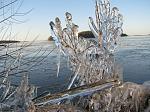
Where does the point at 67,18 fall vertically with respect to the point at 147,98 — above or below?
above

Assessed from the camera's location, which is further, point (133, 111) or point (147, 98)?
point (147, 98)

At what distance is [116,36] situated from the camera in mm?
5020

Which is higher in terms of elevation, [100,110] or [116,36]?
[116,36]

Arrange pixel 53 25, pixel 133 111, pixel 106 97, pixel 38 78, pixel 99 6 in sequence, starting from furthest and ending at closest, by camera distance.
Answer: pixel 38 78 < pixel 133 111 < pixel 106 97 < pixel 99 6 < pixel 53 25

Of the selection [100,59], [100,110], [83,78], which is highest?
[100,59]

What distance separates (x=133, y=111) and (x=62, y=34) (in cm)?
313

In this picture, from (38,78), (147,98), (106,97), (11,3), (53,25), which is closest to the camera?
(11,3)

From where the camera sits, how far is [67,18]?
475 centimetres

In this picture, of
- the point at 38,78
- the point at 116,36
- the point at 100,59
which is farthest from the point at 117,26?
the point at 38,78

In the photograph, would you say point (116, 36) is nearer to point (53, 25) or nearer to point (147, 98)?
point (53, 25)

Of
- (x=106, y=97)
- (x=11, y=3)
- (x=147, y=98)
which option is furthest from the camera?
(x=147, y=98)

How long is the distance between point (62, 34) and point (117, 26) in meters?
1.00

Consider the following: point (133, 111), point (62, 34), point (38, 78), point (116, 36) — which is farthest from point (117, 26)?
point (38, 78)

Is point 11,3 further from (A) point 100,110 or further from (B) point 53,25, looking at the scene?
(A) point 100,110
